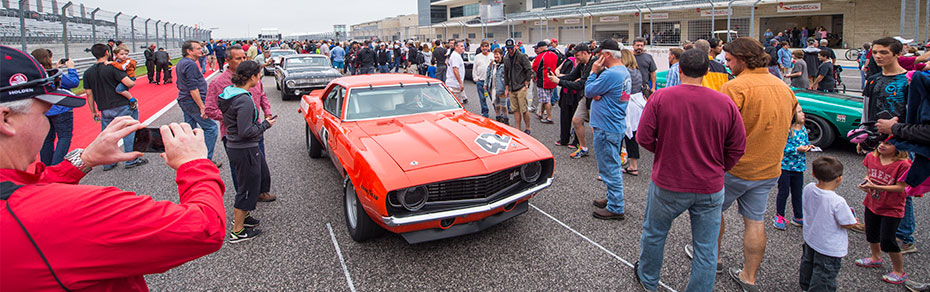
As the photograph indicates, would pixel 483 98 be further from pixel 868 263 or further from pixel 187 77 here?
pixel 868 263

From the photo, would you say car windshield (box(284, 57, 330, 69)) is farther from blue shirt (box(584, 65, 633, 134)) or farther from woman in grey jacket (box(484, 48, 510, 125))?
blue shirt (box(584, 65, 633, 134))

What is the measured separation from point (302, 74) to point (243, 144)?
9.26m

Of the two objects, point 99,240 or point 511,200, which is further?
point 511,200

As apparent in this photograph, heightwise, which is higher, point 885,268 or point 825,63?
point 825,63

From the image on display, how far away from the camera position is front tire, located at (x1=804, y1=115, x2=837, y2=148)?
647cm

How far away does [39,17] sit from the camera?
12367mm

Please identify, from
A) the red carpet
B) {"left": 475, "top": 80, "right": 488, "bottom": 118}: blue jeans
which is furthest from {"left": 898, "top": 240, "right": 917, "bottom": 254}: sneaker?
the red carpet

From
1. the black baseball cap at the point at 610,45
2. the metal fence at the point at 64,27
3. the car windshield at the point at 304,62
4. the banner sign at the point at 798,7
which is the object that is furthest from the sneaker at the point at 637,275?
the banner sign at the point at 798,7

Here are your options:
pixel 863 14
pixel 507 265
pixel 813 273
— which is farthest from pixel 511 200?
pixel 863 14

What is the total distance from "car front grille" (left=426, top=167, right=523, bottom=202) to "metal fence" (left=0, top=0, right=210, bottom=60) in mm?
12546

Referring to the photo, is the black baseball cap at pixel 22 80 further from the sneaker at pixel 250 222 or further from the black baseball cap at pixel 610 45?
the black baseball cap at pixel 610 45

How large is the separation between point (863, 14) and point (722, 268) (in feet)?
95.9

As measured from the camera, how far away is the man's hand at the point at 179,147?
152 cm

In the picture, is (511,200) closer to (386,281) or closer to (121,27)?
(386,281)
